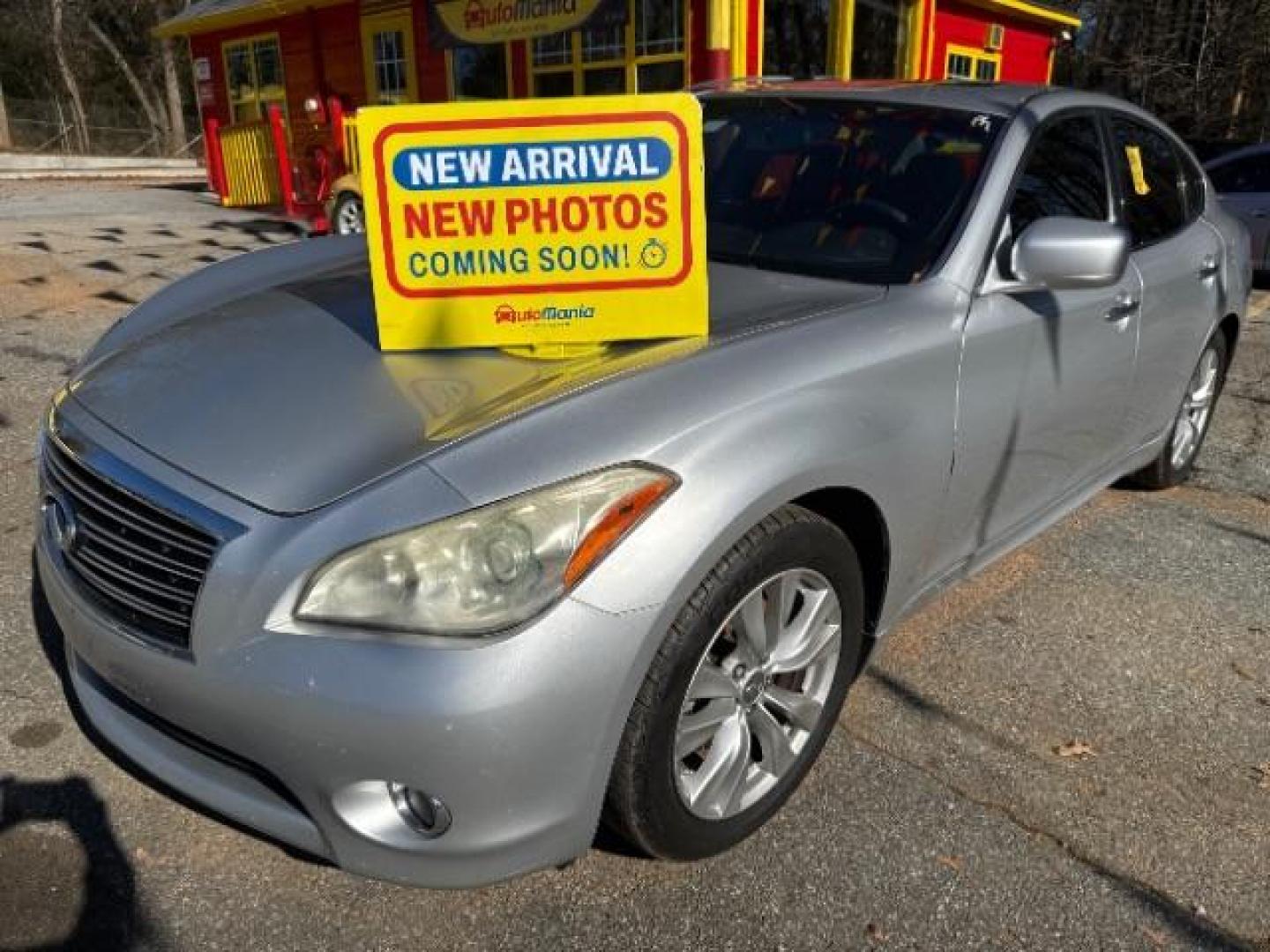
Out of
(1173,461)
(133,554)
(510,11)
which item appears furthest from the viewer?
(510,11)

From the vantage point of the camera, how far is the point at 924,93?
3104 millimetres

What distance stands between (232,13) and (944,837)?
16.8m

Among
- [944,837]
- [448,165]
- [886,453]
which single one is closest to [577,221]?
[448,165]

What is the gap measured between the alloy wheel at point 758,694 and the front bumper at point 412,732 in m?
0.28

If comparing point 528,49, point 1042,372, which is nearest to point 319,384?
point 1042,372

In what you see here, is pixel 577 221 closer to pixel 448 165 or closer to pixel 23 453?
pixel 448 165

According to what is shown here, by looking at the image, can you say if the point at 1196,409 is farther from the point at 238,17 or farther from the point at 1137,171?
the point at 238,17

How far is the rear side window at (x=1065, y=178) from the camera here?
284cm

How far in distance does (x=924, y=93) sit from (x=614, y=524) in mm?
2077

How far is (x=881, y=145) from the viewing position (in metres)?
2.92

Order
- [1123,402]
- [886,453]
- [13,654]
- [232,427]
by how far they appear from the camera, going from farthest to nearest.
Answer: [1123,402], [13,654], [886,453], [232,427]

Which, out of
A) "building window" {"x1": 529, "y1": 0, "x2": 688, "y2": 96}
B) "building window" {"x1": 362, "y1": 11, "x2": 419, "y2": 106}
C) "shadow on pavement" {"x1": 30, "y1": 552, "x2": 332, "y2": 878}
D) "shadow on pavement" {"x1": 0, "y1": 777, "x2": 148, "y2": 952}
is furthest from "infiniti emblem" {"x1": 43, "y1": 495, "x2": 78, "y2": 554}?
"building window" {"x1": 362, "y1": 11, "x2": 419, "y2": 106}

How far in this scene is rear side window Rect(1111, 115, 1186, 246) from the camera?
11.1ft

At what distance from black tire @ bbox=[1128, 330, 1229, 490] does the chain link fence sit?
1311 inches
